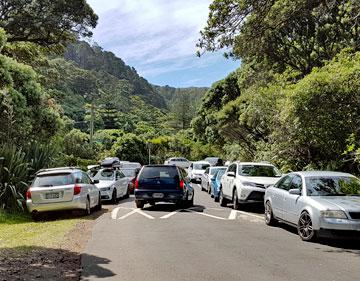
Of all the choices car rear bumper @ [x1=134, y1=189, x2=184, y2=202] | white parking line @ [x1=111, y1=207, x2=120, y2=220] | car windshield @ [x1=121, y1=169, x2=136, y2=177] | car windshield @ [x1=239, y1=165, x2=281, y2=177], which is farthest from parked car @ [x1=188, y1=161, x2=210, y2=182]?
car rear bumper @ [x1=134, y1=189, x2=184, y2=202]

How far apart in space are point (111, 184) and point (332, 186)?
10870 millimetres

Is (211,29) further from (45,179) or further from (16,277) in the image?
(16,277)

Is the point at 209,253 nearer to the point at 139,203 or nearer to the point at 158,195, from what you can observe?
the point at 158,195

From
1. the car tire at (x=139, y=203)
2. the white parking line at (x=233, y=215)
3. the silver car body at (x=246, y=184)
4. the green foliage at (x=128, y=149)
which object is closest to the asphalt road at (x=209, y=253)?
the white parking line at (x=233, y=215)

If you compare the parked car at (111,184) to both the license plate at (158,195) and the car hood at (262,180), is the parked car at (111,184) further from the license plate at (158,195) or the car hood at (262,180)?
the car hood at (262,180)

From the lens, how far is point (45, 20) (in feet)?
89.2

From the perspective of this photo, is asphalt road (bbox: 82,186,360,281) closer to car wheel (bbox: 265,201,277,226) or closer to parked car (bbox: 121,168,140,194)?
car wheel (bbox: 265,201,277,226)

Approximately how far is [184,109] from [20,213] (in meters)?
94.4

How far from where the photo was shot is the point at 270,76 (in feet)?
105

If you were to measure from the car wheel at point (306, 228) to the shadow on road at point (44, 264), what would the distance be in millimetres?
4468

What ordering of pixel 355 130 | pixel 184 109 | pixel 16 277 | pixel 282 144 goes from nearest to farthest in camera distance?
1. pixel 16 277
2. pixel 355 130
3. pixel 282 144
4. pixel 184 109

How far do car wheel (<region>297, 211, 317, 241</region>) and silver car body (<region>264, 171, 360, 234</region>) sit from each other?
0.38 ft

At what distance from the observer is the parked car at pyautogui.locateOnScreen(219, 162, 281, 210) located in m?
16.5

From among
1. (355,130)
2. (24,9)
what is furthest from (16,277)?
(24,9)
